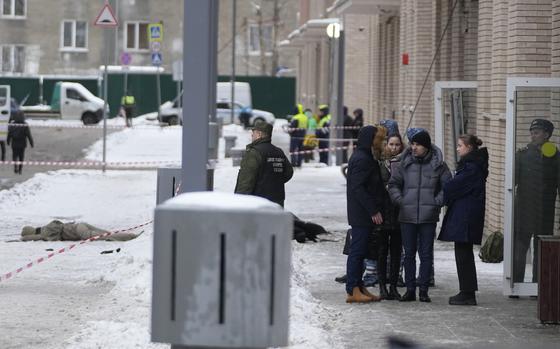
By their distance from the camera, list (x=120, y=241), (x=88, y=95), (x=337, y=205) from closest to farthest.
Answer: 1. (x=120, y=241)
2. (x=337, y=205)
3. (x=88, y=95)

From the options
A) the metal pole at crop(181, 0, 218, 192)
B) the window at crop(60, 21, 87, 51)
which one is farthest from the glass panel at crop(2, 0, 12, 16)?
the metal pole at crop(181, 0, 218, 192)

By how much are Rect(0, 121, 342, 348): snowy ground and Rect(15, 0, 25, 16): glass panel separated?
51.5 meters

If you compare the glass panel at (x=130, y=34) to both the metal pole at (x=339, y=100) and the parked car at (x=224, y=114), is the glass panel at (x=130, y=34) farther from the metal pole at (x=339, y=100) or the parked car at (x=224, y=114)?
the metal pole at (x=339, y=100)

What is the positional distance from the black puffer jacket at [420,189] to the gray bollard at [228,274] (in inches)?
266

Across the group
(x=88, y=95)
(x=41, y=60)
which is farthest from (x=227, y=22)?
(x=88, y=95)

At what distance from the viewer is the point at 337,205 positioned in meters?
22.8

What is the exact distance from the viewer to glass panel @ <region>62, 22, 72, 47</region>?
256 feet

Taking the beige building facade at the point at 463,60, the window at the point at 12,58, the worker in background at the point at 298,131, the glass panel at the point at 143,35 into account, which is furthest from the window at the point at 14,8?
the worker in background at the point at 298,131

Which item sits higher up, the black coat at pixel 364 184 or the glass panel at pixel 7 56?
the glass panel at pixel 7 56

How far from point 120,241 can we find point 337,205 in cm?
642

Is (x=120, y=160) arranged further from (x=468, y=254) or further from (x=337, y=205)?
(x=468, y=254)

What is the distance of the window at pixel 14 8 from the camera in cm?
7712

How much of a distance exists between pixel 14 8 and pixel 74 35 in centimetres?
356

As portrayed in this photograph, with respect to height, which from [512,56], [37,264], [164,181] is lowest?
[37,264]
